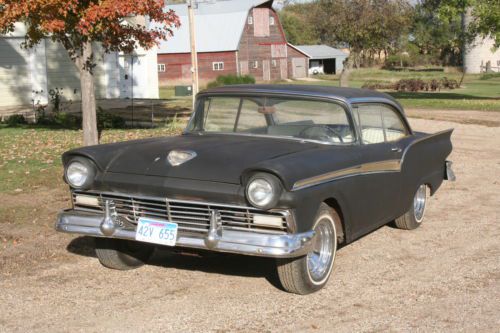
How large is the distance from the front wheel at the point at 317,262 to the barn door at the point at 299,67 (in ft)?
196

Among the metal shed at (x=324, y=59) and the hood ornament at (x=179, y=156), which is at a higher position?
the metal shed at (x=324, y=59)

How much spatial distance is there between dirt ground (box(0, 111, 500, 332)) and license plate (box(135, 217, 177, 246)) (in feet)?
1.47

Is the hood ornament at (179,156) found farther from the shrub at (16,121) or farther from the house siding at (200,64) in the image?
the house siding at (200,64)

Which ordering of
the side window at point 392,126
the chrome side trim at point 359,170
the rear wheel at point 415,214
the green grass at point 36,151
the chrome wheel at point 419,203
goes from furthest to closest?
the green grass at point 36,151 < the chrome wheel at point 419,203 < the rear wheel at point 415,214 < the side window at point 392,126 < the chrome side trim at point 359,170

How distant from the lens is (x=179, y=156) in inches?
226

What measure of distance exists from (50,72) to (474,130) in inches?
635

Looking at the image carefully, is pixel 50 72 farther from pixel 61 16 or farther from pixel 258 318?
pixel 258 318

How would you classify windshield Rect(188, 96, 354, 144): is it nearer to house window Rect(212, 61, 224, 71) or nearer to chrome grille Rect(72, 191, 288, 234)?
chrome grille Rect(72, 191, 288, 234)

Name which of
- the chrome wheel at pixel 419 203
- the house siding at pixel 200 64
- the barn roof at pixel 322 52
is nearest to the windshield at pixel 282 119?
the chrome wheel at pixel 419 203

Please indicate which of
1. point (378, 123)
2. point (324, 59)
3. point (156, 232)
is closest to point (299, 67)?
point (324, 59)

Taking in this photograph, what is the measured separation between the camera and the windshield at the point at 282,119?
6449 millimetres

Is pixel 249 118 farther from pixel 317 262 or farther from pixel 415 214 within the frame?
pixel 415 214

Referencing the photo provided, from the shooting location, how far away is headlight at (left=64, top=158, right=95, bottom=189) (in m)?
5.88

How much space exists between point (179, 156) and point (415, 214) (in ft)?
10.7
